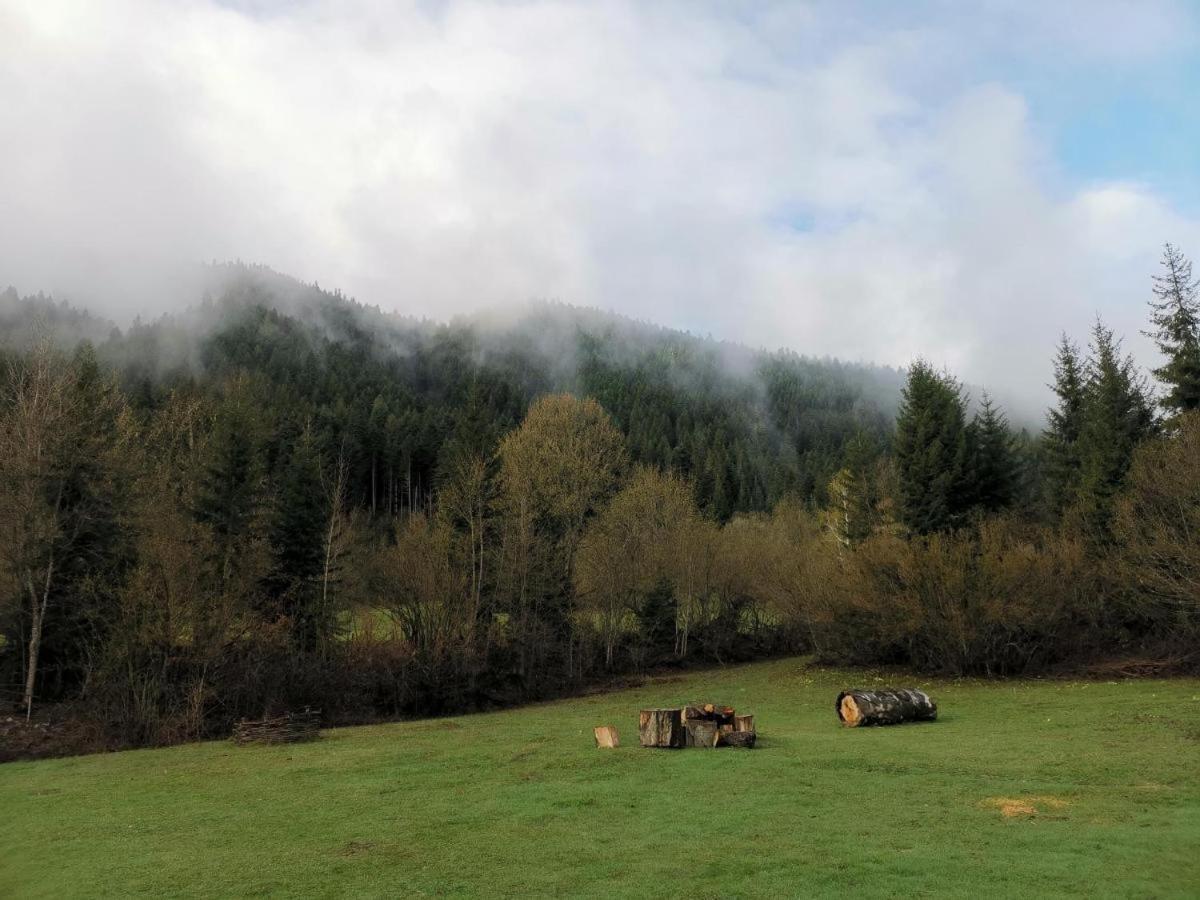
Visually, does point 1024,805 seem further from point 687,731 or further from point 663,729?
point 663,729

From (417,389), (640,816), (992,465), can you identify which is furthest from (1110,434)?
(417,389)

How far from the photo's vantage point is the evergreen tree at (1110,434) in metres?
38.5

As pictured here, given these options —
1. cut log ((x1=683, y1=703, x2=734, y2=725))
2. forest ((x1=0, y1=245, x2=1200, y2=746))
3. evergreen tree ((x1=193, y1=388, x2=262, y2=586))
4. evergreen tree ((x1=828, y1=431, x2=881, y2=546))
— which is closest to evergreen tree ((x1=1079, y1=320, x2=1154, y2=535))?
forest ((x1=0, y1=245, x2=1200, y2=746))

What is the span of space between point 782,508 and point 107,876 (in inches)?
2801

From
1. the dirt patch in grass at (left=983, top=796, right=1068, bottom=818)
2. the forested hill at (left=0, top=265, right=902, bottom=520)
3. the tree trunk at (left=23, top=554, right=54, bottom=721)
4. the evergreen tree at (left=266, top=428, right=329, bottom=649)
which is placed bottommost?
the dirt patch in grass at (left=983, top=796, right=1068, bottom=818)

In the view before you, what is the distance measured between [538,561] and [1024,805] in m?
31.0

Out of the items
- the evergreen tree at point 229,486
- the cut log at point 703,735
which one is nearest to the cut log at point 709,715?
the cut log at point 703,735

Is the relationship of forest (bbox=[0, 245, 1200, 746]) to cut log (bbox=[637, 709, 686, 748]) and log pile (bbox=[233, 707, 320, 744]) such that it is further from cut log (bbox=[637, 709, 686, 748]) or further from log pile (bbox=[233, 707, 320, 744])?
cut log (bbox=[637, 709, 686, 748])

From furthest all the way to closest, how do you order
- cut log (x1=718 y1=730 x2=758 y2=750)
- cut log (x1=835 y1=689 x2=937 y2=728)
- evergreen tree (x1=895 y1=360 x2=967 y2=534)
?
1. evergreen tree (x1=895 y1=360 x2=967 y2=534)
2. cut log (x1=835 y1=689 x2=937 y2=728)
3. cut log (x1=718 y1=730 x2=758 y2=750)

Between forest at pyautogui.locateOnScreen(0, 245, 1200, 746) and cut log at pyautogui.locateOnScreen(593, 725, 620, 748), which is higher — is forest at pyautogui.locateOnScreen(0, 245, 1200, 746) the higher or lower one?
the higher one

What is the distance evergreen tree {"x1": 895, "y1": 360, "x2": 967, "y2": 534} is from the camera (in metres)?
41.2

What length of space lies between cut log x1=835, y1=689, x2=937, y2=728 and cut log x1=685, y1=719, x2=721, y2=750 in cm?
564

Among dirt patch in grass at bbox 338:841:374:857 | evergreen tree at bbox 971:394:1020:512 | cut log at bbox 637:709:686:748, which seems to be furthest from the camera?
evergreen tree at bbox 971:394:1020:512

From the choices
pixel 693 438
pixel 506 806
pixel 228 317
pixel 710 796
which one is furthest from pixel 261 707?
pixel 228 317
